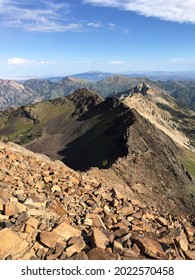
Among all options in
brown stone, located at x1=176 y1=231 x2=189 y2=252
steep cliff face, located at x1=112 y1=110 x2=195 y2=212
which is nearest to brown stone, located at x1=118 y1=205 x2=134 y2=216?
brown stone, located at x1=176 y1=231 x2=189 y2=252

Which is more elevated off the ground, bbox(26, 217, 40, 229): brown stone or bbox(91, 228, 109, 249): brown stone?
bbox(26, 217, 40, 229): brown stone

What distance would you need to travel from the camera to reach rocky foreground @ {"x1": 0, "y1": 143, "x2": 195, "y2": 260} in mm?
17406

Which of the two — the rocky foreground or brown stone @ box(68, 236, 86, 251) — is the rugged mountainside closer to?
the rocky foreground

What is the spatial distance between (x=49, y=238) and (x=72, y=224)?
309 cm

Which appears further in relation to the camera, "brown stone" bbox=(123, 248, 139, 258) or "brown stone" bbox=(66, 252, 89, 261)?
"brown stone" bbox=(123, 248, 139, 258)

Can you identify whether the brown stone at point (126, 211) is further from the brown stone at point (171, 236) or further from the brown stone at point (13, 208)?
the brown stone at point (13, 208)

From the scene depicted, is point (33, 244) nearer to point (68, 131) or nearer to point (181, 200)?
point (181, 200)

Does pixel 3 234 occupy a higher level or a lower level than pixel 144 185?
higher

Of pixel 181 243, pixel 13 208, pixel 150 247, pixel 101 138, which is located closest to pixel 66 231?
pixel 13 208

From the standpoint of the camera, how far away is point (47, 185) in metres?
26.8

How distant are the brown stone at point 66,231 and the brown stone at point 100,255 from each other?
1.98 m

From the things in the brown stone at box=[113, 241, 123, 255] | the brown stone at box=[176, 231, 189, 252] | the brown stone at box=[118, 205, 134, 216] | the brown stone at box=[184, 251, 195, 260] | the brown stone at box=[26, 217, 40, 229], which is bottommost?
the brown stone at box=[184, 251, 195, 260]
